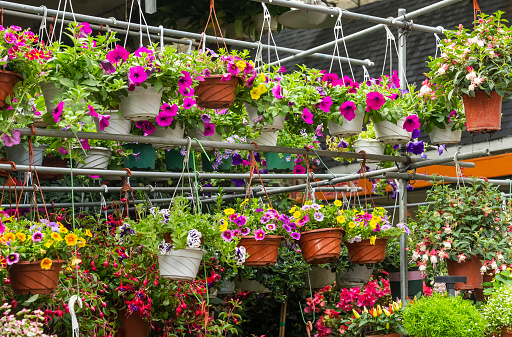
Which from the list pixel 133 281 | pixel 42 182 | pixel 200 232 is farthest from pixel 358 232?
pixel 42 182

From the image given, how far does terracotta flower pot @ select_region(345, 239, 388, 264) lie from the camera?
3.59 meters

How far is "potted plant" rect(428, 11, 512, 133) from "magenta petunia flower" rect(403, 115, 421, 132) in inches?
11.0

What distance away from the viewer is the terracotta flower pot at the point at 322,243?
133 inches

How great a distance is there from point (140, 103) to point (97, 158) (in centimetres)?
179

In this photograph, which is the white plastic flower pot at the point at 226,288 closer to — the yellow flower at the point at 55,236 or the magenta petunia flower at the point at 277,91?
the magenta petunia flower at the point at 277,91

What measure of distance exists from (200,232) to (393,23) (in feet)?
5.98

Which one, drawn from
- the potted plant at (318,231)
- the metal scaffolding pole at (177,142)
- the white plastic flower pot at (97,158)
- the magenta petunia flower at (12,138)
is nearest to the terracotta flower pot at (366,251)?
the potted plant at (318,231)

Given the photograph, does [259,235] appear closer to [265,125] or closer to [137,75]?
[265,125]

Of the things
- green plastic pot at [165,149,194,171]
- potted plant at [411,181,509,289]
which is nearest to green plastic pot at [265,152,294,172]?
green plastic pot at [165,149,194,171]

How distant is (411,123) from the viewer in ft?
12.4

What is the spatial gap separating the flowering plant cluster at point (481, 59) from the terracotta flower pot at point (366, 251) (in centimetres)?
93

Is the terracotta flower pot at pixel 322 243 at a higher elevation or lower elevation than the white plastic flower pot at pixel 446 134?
lower

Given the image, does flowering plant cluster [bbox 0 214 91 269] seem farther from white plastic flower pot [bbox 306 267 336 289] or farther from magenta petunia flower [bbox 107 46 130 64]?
white plastic flower pot [bbox 306 267 336 289]

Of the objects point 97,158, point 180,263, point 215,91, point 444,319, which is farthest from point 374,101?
point 97,158
